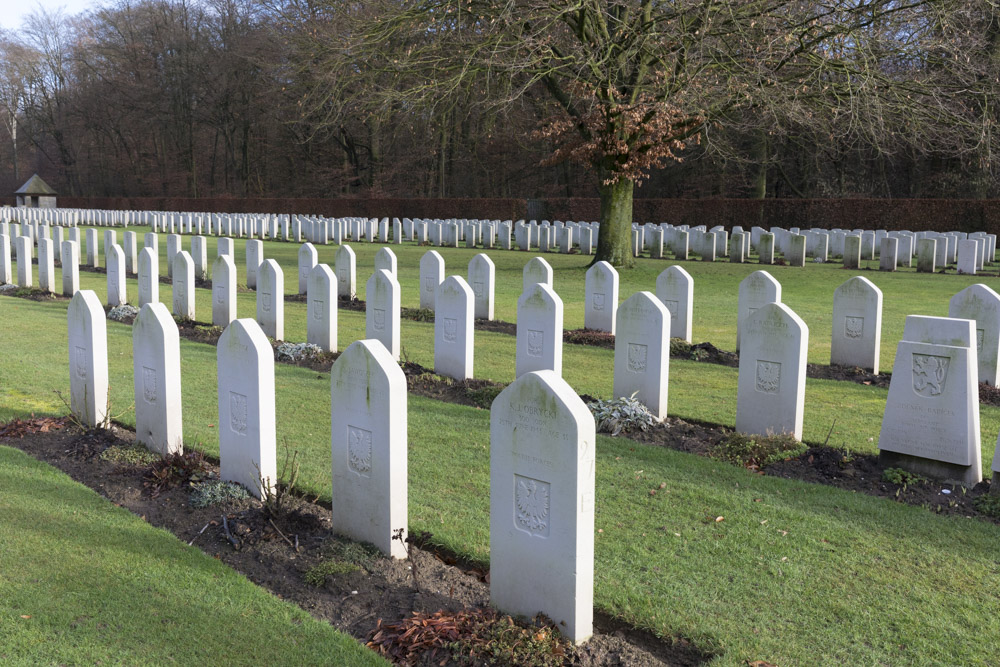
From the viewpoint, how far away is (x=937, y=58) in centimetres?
1432

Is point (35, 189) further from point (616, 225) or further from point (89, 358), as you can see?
point (89, 358)

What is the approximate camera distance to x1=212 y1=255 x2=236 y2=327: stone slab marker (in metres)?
10.7

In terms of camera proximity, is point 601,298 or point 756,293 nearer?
point 756,293

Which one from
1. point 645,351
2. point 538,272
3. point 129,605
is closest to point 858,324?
point 645,351

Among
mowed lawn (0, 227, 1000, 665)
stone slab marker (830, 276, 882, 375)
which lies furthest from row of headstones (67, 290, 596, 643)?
stone slab marker (830, 276, 882, 375)

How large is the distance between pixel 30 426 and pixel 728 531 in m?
5.08

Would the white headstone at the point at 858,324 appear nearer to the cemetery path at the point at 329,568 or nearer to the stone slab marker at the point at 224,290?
the cemetery path at the point at 329,568

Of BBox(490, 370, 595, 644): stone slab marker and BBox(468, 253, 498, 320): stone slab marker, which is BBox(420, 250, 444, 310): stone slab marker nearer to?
BBox(468, 253, 498, 320): stone slab marker

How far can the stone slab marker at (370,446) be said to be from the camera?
3.97 metres

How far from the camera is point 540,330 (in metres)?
7.21

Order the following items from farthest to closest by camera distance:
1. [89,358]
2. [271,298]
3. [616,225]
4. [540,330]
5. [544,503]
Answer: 1. [616,225]
2. [271,298]
3. [540,330]
4. [89,358]
5. [544,503]

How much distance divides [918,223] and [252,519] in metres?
26.4

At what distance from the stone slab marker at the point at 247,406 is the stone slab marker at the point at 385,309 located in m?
3.98

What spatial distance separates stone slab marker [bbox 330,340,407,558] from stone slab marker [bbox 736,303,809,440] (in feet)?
10.2
